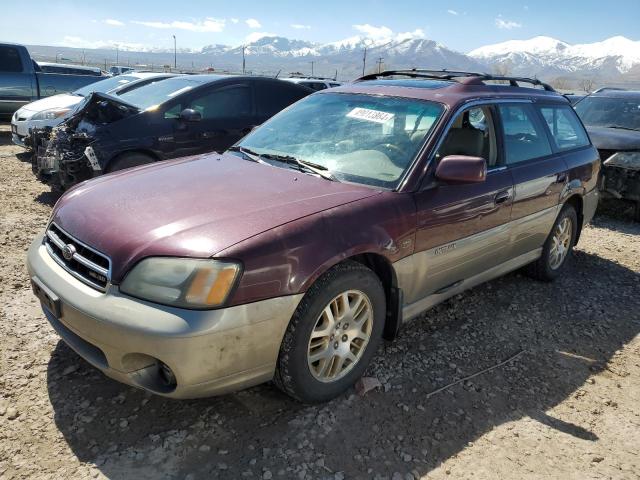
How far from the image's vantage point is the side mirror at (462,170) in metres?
2.96

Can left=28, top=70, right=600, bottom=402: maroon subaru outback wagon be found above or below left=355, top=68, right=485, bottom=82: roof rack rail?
below

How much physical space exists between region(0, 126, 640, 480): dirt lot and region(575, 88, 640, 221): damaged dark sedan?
362 centimetres

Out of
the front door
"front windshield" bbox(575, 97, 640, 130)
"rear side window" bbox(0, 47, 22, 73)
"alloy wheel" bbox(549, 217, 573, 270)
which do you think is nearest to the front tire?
the front door

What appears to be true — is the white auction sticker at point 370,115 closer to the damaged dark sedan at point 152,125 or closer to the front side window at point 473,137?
the front side window at point 473,137

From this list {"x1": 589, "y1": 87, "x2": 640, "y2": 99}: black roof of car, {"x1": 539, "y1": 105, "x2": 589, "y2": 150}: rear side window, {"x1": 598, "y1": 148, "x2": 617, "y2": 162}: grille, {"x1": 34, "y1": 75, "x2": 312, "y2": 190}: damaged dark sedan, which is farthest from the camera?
{"x1": 589, "y1": 87, "x2": 640, "y2": 99}: black roof of car

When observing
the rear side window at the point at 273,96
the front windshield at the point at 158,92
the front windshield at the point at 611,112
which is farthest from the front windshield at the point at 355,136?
the front windshield at the point at 611,112

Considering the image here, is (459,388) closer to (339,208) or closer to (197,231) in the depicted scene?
(339,208)

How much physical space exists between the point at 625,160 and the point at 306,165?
5.65 metres

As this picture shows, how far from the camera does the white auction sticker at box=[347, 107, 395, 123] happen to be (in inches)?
134

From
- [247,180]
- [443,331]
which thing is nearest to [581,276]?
[443,331]

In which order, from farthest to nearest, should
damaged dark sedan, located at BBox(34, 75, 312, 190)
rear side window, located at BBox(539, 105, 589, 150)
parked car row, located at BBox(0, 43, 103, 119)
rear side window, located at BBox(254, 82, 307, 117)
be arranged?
parked car row, located at BBox(0, 43, 103, 119), rear side window, located at BBox(254, 82, 307, 117), damaged dark sedan, located at BBox(34, 75, 312, 190), rear side window, located at BBox(539, 105, 589, 150)

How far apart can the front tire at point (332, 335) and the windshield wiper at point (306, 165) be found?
642 millimetres

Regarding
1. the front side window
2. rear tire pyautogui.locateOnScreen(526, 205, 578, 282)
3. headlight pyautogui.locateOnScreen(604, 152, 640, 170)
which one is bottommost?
rear tire pyautogui.locateOnScreen(526, 205, 578, 282)

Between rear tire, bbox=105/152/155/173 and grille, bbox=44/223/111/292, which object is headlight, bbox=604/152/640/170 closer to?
rear tire, bbox=105/152/155/173
